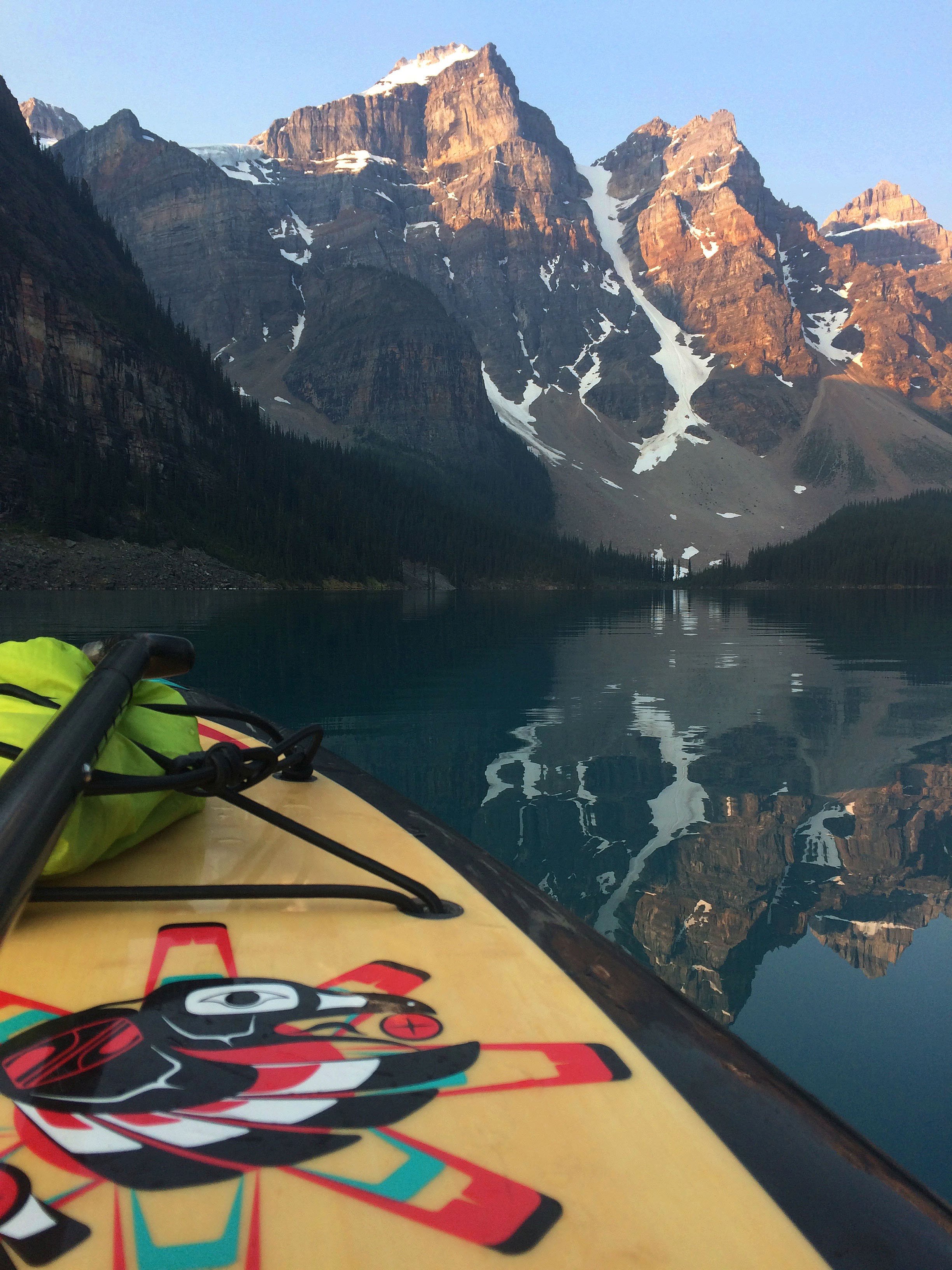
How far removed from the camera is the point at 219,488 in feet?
296

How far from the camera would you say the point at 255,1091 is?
61.9 inches

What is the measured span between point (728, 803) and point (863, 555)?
14474 centimetres

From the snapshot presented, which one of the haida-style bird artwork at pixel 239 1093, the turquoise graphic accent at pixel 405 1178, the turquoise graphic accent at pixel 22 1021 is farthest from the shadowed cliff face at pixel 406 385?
the turquoise graphic accent at pixel 405 1178

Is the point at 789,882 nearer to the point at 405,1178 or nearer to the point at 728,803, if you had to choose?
the point at 728,803

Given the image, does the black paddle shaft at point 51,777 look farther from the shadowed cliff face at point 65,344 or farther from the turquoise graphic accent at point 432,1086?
the shadowed cliff face at point 65,344

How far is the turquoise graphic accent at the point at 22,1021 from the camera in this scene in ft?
5.49

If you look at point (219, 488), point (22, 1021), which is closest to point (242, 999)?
point (22, 1021)

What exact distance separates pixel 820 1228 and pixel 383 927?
1406mm

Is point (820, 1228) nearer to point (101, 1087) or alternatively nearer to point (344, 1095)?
point (344, 1095)

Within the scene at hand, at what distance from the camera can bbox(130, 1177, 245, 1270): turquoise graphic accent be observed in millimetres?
1135

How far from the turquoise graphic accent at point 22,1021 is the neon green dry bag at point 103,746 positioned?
46 cm

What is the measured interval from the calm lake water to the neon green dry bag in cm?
304

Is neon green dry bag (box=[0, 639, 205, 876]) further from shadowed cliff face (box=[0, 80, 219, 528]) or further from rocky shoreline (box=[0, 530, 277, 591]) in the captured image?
shadowed cliff face (box=[0, 80, 219, 528])

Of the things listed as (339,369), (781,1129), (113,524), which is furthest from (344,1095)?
(339,369)
